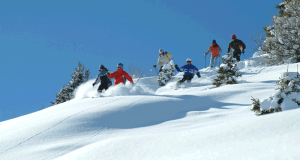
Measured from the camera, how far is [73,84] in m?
24.3

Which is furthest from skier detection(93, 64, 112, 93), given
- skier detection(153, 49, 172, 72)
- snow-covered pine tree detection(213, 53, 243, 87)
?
skier detection(153, 49, 172, 72)

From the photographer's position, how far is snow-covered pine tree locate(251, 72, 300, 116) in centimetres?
434

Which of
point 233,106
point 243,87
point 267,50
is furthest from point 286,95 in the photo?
point 267,50

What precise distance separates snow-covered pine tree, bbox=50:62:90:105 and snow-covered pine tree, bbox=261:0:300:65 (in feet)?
57.2

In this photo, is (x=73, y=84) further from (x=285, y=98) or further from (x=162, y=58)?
(x=285, y=98)

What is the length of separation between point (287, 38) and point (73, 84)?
62.6 feet

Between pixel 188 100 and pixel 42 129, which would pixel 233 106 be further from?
pixel 42 129

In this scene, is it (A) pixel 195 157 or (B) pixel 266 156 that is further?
(A) pixel 195 157

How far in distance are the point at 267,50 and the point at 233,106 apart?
1223 cm

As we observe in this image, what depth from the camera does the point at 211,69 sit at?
1628 cm

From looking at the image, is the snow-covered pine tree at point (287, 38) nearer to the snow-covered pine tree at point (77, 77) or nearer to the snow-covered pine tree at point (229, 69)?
the snow-covered pine tree at point (229, 69)

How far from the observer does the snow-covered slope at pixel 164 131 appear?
2.51 meters

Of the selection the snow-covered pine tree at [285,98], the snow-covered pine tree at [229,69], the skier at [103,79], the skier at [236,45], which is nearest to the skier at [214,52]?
the skier at [236,45]

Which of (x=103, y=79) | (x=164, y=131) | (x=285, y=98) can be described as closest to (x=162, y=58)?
(x=103, y=79)
